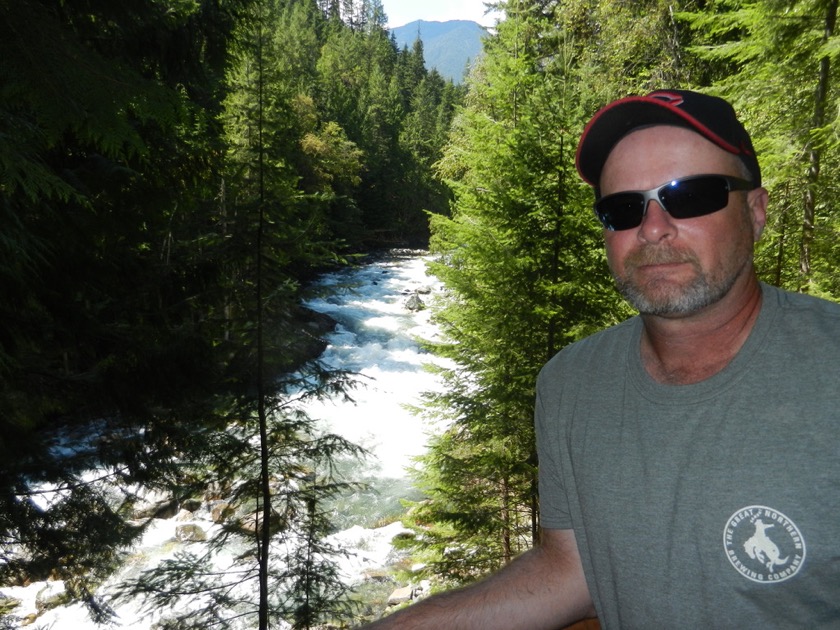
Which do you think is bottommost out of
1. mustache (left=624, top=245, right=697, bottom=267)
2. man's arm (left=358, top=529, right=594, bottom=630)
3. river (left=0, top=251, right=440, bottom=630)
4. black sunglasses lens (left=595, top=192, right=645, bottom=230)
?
river (left=0, top=251, right=440, bottom=630)

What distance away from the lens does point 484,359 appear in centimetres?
801

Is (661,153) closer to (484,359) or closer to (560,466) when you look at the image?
(560,466)

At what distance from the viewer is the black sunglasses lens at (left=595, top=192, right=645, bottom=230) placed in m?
1.38

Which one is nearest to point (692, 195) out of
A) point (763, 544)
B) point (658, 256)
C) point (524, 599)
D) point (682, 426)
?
point (658, 256)

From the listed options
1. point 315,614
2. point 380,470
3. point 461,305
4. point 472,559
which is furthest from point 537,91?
point 380,470

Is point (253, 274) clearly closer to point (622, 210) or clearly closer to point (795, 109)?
point (622, 210)

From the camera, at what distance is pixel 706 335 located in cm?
127

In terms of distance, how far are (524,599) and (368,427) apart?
48.0ft

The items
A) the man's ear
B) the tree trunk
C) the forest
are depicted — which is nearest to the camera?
the man's ear

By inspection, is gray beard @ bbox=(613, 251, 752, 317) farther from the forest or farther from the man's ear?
the forest

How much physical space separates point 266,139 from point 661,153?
6026 mm

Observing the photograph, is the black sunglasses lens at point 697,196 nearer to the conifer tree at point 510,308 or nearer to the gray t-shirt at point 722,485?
the gray t-shirt at point 722,485

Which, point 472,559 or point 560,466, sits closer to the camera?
A: point 560,466

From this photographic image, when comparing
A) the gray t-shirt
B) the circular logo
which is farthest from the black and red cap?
the circular logo
